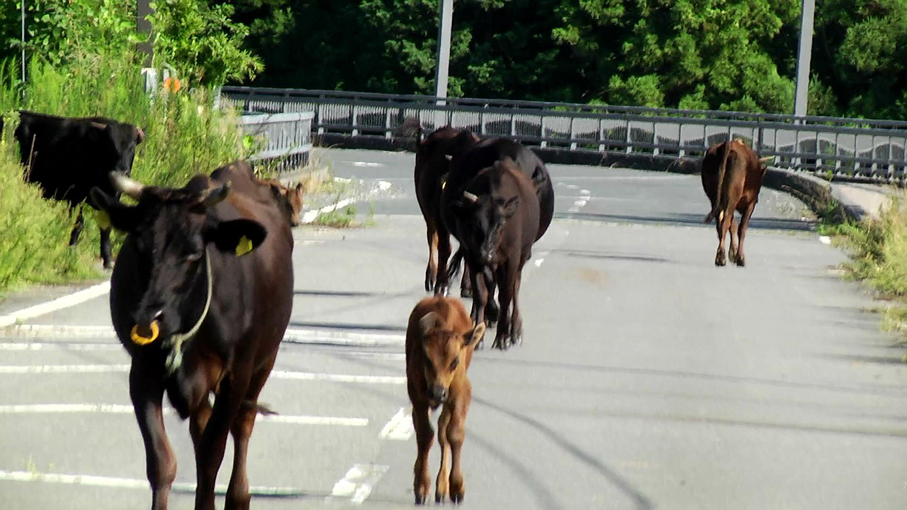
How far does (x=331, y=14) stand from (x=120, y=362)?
61.4 m

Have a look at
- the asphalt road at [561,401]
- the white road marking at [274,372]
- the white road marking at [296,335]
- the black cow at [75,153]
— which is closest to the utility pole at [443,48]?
the asphalt road at [561,401]

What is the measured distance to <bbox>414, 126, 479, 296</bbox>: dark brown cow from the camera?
1455 cm

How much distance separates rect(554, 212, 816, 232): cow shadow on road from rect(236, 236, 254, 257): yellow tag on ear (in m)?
18.3

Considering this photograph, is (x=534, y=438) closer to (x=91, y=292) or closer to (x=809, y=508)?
(x=809, y=508)

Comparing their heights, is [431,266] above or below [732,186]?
below

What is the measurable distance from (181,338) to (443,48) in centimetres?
4338

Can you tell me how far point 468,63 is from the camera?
6631 cm

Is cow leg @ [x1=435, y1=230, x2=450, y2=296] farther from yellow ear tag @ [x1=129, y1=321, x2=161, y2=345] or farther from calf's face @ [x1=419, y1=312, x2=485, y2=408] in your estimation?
yellow ear tag @ [x1=129, y1=321, x2=161, y2=345]

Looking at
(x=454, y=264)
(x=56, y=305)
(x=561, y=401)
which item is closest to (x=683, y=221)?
(x=454, y=264)

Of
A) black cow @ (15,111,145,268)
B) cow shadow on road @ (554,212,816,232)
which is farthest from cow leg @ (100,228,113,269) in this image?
cow shadow on road @ (554,212,816,232)

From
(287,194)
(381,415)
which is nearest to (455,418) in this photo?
(381,415)

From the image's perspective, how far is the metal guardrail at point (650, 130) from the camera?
137ft

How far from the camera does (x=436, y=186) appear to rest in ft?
49.0

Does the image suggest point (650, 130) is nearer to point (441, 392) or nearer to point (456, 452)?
point (456, 452)
